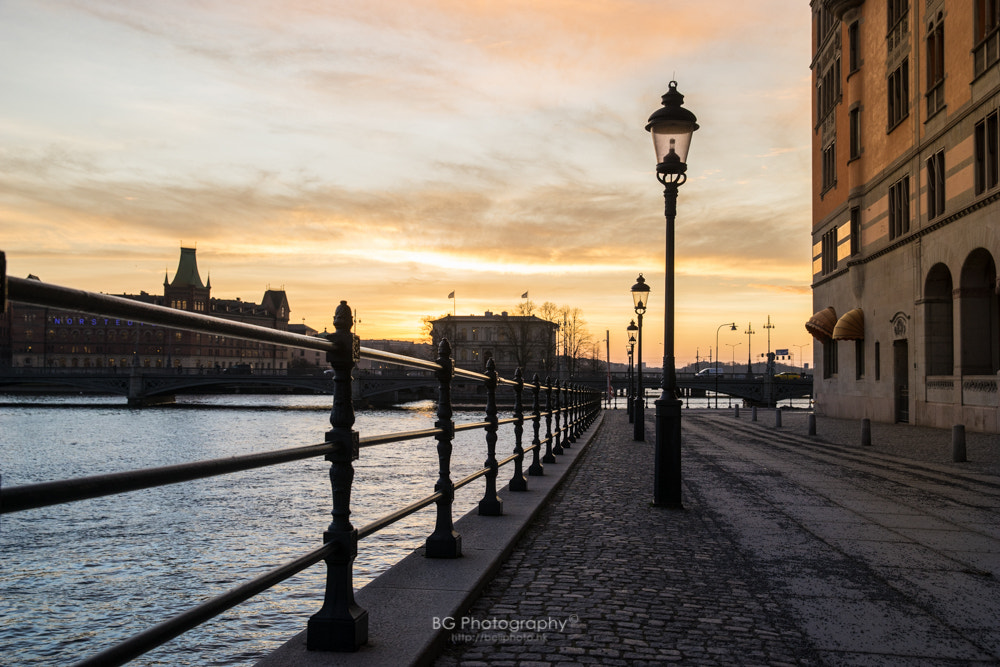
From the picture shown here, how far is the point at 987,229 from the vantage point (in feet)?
67.6

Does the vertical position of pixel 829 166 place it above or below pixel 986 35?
above

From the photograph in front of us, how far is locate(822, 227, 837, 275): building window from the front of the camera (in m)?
35.2

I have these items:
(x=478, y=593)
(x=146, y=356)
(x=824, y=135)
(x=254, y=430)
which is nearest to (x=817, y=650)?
(x=478, y=593)

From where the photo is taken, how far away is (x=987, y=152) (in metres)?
20.5

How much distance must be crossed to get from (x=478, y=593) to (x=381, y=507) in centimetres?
971

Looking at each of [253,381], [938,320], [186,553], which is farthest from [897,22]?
[253,381]

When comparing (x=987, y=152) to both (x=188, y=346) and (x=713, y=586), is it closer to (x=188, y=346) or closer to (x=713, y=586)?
(x=713, y=586)

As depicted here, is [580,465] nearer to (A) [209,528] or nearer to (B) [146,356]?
(A) [209,528]

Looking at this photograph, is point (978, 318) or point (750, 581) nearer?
point (750, 581)

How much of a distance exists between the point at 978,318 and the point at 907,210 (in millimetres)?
5884

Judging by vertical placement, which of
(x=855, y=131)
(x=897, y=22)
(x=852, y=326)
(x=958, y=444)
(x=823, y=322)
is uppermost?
(x=897, y=22)

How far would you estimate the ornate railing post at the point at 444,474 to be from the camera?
503 cm

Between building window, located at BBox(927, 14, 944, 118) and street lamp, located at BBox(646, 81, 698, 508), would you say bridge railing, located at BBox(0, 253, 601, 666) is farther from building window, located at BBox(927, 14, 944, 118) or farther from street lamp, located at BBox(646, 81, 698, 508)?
building window, located at BBox(927, 14, 944, 118)

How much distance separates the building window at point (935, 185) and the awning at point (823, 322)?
10.1 metres
